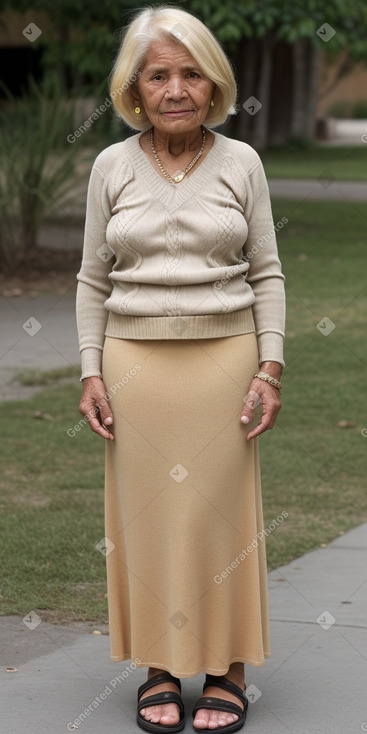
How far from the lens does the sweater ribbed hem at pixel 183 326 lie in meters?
3.39

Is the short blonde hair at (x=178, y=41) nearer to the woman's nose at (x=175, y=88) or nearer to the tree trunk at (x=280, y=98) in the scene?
the woman's nose at (x=175, y=88)

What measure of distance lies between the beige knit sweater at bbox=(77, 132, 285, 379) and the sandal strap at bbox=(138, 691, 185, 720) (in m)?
0.90

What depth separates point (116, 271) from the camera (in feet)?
11.5

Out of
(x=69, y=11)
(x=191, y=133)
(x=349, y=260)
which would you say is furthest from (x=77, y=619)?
(x=69, y=11)

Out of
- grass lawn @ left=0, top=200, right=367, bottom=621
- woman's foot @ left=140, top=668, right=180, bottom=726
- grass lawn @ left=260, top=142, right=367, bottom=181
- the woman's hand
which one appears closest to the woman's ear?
the woman's hand

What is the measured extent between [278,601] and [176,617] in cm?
127

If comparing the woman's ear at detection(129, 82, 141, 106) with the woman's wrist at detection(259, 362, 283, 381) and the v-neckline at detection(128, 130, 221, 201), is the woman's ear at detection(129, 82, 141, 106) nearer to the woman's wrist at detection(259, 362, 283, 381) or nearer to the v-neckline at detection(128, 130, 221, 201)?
the v-neckline at detection(128, 130, 221, 201)

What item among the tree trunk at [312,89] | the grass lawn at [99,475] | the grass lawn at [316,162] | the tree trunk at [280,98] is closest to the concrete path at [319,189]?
the grass lawn at [316,162]

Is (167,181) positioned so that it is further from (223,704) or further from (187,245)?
(223,704)

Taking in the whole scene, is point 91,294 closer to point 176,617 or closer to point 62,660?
point 176,617

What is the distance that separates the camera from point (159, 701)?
3561mm

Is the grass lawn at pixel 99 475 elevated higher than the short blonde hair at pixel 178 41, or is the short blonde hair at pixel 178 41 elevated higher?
the short blonde hair at pixel 178 41

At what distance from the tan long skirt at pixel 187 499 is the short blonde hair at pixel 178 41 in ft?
2.03


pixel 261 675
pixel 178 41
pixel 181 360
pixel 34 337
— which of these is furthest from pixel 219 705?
pixel 34 337
